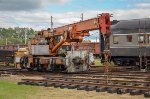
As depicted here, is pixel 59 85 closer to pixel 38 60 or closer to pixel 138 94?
pixel 138 94

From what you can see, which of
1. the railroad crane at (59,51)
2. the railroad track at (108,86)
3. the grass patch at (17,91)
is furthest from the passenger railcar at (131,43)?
the grass patch at (17,91)

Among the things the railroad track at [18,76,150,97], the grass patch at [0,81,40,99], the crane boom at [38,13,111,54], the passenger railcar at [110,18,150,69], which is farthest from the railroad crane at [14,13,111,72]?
the grass patch at [0,81,40,99]

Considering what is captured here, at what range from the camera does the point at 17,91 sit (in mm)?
16203

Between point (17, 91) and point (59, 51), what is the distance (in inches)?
388

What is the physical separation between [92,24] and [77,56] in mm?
3113

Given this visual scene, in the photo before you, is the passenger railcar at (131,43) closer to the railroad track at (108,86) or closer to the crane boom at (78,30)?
the crane boom at (78,30)

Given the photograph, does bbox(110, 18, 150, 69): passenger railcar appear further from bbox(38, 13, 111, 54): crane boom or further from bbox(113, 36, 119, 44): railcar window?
bbox(38, 13, 111, 54): crane boom

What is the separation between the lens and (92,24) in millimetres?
22312

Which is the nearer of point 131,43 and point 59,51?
point 59,51

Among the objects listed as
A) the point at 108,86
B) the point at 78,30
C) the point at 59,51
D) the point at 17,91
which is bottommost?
the point at 17,91

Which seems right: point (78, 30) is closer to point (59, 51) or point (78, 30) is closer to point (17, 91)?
point (59, 51)

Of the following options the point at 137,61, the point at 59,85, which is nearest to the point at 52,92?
the point at 59,85

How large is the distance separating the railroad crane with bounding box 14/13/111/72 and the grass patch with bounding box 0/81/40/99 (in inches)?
254

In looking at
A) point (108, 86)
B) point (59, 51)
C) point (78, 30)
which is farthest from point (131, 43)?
point (108, 86)
